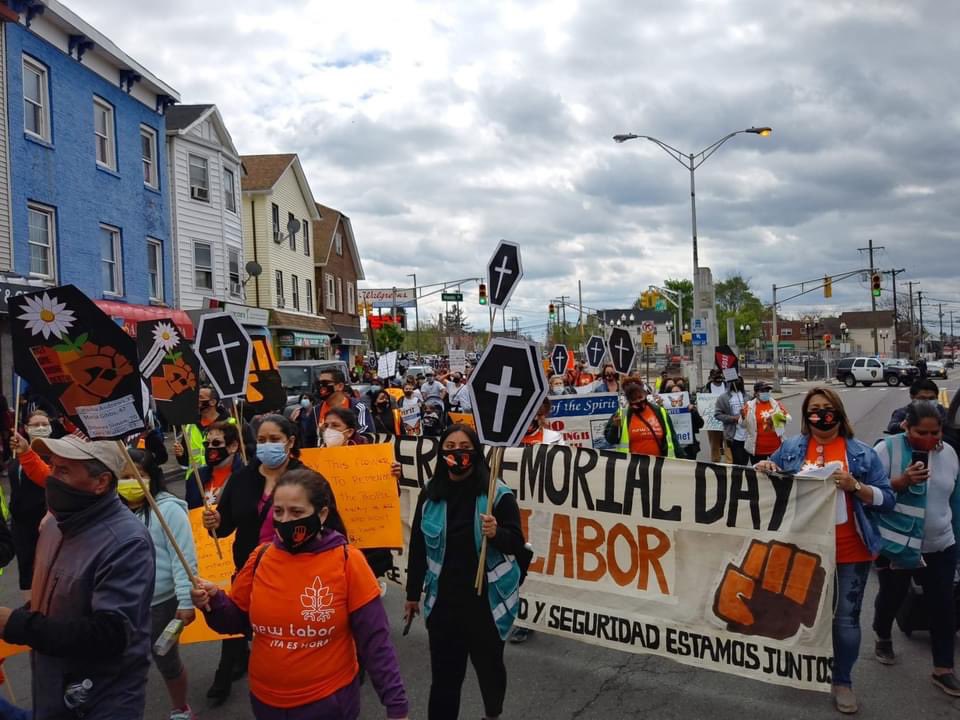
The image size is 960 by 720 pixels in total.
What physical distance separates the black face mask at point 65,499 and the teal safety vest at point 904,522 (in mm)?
4268

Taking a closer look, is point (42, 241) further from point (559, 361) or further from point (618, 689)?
point (618, 689)

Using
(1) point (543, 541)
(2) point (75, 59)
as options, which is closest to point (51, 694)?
(1) point (543, 541)

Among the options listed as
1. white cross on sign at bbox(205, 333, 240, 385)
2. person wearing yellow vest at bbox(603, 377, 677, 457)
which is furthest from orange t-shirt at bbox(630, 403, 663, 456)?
white cross on sign at bbox(205, 333, 240, 385)

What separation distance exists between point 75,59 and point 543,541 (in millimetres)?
19703

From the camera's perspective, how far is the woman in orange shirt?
2848mm

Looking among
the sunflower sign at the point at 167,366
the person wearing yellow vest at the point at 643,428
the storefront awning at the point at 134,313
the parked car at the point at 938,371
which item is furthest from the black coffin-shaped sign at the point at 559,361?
the parked car at the point at 938,371

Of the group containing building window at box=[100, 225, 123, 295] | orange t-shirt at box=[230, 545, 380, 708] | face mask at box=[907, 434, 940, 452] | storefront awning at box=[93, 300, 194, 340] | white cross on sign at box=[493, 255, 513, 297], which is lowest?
orange t-shirt at box=[230, 545, 380, 708]

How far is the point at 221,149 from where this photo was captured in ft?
94.7

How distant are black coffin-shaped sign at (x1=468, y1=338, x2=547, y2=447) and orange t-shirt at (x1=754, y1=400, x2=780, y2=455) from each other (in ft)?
21.3

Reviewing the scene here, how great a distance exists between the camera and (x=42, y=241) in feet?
61.4

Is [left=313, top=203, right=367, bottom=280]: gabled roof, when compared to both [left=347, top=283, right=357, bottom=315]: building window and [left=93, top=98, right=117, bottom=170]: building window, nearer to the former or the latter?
[left=347, top=283, right=357, bottom=315]: building window

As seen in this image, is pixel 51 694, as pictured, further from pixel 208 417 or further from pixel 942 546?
pixel 208 417

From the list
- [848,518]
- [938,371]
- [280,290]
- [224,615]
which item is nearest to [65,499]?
[224,615]

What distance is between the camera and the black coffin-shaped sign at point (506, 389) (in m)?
4.12
